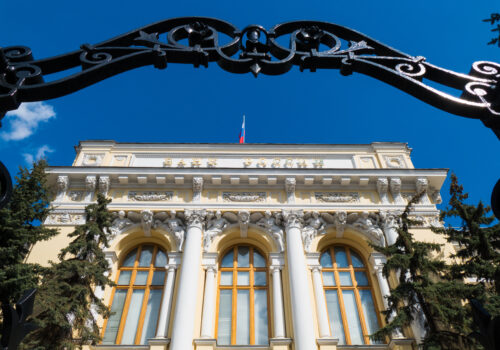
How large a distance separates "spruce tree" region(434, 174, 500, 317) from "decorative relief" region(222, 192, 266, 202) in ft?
19.1

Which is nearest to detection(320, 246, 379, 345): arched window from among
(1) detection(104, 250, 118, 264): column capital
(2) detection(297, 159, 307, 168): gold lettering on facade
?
(2) detection(297, 159, 307, 168): gold lettering on facade

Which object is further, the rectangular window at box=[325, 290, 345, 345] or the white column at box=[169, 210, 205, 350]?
the rectangular window at box=[325, 290, 345, 345]

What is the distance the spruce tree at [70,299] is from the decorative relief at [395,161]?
10.9 m

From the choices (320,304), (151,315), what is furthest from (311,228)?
(151,315)

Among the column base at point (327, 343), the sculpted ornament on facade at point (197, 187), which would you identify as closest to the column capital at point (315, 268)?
the column base at point (327, 343)

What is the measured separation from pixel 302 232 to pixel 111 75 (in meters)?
11.0

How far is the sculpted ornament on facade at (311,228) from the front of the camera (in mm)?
13059

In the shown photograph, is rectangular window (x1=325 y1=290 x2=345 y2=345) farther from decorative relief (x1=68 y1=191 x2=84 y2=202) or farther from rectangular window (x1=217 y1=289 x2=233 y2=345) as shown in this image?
decorative relief (x1=68 y1=191 x2=84 y2=202)

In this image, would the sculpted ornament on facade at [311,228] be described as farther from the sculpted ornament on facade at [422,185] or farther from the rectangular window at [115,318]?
the rectangular window at [115,318]

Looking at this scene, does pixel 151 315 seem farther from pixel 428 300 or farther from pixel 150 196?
pixel 428 300

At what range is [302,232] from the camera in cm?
1330

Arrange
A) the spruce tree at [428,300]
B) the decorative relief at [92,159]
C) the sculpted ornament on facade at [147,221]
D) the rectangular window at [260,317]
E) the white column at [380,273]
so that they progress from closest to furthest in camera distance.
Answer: the spruce tree at [428,300] < the rectangular window at [260,317] < the white column at [380,273] < the sculpted ornament on facade at [147,221] < the decorative relief at [92,159]

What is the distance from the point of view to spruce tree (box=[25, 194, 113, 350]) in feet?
26.4

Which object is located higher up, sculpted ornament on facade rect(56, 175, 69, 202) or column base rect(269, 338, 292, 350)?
sculpted ornament on facade rect(56, 175, 69, 202)
